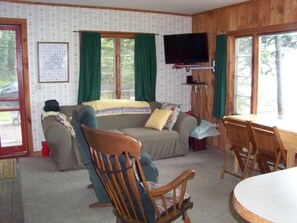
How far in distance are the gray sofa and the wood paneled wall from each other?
804 millimetres

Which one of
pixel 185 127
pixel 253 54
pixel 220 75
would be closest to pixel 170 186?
pixel 185 127

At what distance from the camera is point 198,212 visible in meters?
3.17

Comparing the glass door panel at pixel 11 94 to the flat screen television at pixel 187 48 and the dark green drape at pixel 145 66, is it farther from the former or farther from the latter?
the flat screen television at pixel 187 48

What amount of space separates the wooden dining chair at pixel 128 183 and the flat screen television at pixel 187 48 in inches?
145

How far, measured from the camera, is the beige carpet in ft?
14.0

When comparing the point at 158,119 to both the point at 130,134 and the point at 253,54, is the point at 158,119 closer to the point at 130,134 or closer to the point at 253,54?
the point at 130,134

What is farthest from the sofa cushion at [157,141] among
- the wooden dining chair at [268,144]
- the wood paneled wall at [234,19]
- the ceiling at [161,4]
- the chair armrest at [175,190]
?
the chair armrest at [175,190]

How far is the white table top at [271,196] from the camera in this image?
118cm

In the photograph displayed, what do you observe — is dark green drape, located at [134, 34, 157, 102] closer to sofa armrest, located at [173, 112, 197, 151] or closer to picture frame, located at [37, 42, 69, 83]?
sofa armrest, located at [173, 112, 197, 151]

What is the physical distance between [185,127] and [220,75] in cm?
108

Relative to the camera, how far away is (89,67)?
528 centimetres

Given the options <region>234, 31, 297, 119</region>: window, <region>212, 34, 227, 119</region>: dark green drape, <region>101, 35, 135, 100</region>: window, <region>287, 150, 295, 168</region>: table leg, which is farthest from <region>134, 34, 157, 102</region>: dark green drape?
<region>287, 150, 295, 168</region>: table leg

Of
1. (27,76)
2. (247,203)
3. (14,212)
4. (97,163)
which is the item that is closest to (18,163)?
(27,76)

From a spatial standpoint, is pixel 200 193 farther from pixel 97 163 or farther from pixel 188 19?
pixel 188 19
